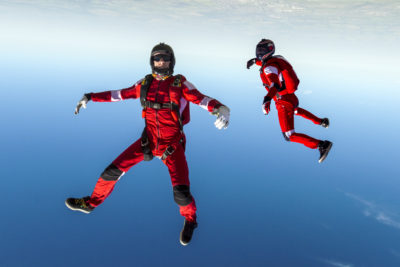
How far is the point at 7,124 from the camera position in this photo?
77.4 metres

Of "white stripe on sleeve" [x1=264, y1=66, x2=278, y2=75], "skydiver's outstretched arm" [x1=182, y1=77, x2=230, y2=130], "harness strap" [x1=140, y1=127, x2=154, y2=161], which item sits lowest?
"harness strap" [x1=140, y1=127, x2=154, y2=161]

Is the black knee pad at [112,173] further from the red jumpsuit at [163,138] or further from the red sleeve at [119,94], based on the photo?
the red sleeve at [119,94]

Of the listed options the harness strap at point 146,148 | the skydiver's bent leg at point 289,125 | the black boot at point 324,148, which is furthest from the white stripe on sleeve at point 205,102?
the black boot at point 324,148

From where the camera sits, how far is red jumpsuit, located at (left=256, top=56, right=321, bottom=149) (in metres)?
3.85

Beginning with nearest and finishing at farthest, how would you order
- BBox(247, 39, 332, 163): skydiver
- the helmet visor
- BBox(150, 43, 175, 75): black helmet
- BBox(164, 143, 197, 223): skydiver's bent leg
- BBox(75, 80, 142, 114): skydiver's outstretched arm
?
BBox(164, 143, 197, 223): skydiver's bent leg, BBox(150, 43, 175, 75): black helmet, BBox(75, 80, 142, 114): skydiver's outstretched arm, BBox(247, 39, 332, 163): skydiver, the helmet visor

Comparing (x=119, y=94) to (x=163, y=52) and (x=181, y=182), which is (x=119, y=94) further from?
(x=181, y=182)

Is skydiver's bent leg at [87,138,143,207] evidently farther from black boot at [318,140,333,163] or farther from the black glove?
black boot at [318,140,333,163]

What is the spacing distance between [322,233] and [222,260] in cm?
2056

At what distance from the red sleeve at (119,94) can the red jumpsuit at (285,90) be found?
2176 millimetres

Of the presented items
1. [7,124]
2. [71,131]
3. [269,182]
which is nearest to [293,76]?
[269,182]

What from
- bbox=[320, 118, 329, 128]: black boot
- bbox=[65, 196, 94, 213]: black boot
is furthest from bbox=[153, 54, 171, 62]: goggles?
bbox=[320, 118, 329, 128]: black boot

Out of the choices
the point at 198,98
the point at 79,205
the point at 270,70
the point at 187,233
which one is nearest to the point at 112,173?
the point at 79,205

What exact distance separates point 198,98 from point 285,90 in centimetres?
212

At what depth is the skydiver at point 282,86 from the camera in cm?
383
